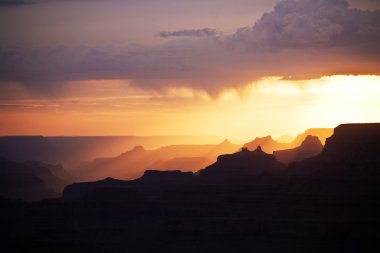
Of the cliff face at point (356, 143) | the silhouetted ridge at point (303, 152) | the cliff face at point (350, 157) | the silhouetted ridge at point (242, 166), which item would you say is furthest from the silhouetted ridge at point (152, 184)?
the silhouetted ridge at point (303, 152)

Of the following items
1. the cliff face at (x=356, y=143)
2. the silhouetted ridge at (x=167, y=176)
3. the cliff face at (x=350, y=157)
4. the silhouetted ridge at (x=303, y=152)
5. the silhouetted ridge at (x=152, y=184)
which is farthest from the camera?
the silhouetted ridge at (x=303, y=152)

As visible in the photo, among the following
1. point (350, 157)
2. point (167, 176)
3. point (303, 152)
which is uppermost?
point (303, 152)

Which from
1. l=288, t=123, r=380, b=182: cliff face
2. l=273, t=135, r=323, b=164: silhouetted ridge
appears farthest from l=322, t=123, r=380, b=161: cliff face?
l=273, t=135, r=323, b=164: silhouetted ridge

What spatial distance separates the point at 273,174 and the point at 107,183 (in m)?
36.7

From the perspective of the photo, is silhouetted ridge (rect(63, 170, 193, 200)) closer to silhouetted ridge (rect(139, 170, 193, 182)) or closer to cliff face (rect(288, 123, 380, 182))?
silhouetted ridge (rect(139, 170, 193, 182))

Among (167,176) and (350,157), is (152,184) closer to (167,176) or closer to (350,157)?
(167,176)

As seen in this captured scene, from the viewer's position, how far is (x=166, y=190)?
159m

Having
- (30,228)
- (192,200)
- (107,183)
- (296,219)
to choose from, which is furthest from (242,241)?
(107,183)

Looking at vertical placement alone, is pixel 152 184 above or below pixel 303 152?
below

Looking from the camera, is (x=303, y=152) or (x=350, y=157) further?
(x=303, y=152)

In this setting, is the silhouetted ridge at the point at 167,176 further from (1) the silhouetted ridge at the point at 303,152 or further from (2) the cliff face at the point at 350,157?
(1) the silhouetted ridge at the point at 303,152

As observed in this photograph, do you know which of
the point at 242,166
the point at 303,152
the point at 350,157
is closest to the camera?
the point at 350,157

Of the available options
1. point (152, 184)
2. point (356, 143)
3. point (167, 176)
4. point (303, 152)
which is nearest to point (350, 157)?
Answer: point (356, 143)

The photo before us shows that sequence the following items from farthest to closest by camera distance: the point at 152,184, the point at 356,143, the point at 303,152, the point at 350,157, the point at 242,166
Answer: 1. the point at 303,152
2. the point at 242,166
3. the point at 152,184
4. the point at 356,143
5. the point at 350,157
